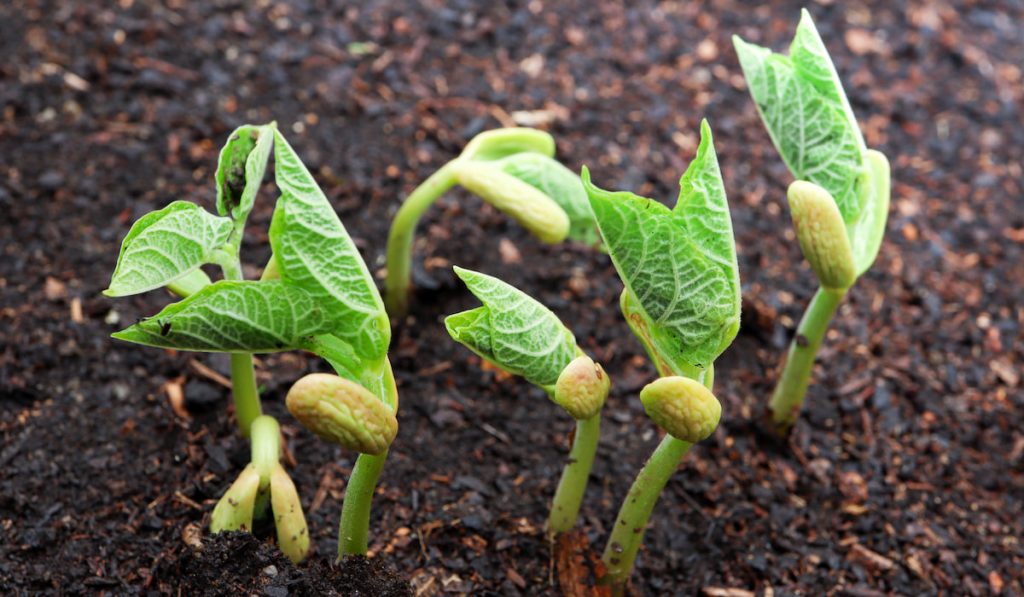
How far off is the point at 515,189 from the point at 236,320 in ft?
1.77

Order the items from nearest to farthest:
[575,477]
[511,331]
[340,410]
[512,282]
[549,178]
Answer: [340,410] < [511,331] < [575,477] < [549,178] < [512,282]

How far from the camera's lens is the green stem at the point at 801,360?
1.51 m

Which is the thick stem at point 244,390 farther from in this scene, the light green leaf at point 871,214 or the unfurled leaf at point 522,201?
the light green leaf at point 871,214

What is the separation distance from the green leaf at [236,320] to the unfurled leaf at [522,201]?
1.47ft

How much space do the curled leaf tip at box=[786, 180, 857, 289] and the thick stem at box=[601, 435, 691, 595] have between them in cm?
32

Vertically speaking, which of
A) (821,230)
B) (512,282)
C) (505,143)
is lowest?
(512,282)

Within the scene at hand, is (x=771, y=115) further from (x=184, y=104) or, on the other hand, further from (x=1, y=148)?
(x=1, y=148)

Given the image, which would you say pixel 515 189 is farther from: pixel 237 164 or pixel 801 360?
pixel 801 360

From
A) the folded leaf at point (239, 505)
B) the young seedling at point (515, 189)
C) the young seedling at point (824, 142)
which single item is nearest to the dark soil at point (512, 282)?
the folded leaf at point (239, 505)

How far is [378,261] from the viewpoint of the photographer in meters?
1.95

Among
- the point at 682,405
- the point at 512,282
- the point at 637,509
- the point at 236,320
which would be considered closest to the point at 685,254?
the point at 682,405

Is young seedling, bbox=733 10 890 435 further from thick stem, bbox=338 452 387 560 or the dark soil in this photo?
thick stem, bbox=338 452 387 560

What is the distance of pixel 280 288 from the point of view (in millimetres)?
1092

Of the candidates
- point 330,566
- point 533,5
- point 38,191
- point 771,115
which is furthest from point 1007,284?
point 38,191
